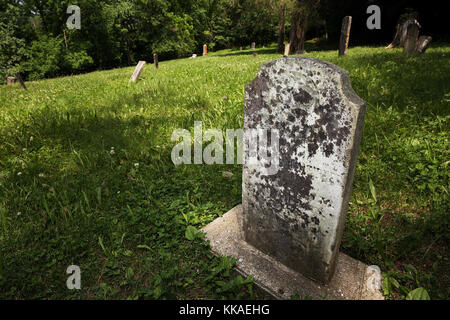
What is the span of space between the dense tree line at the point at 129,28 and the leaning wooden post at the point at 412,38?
264 inches

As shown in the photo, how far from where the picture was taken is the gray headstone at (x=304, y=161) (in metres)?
1.48

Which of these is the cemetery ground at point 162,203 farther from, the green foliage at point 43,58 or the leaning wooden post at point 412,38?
the green foliage at point 43,58

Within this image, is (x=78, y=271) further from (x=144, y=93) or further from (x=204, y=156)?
(x=144, y=93)

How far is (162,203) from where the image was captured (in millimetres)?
2896

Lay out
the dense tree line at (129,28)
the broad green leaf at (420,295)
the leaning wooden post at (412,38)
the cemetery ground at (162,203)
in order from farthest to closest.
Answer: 1. the dense tree line at (129,28)
2. the leaning wooden post at (412,38)
3. the cemetery ground at (162,203)
4. the broad green leaf at (420,295)

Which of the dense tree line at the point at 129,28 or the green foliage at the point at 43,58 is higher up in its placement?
the dense tree line at the point at 129,28

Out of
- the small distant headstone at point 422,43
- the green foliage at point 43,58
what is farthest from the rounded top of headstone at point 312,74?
the green foliage at point 43,58

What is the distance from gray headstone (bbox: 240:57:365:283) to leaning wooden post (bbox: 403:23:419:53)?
10938mm

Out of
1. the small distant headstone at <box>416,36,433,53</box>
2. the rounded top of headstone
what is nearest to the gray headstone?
the rounded top of headstone

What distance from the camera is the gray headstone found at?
148 centimetres

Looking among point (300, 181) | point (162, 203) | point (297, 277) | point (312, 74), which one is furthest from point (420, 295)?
point (162, 203)

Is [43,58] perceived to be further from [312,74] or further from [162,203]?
[312,74]

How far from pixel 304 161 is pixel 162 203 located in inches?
70.9

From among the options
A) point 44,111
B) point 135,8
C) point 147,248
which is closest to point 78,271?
point 147,248
